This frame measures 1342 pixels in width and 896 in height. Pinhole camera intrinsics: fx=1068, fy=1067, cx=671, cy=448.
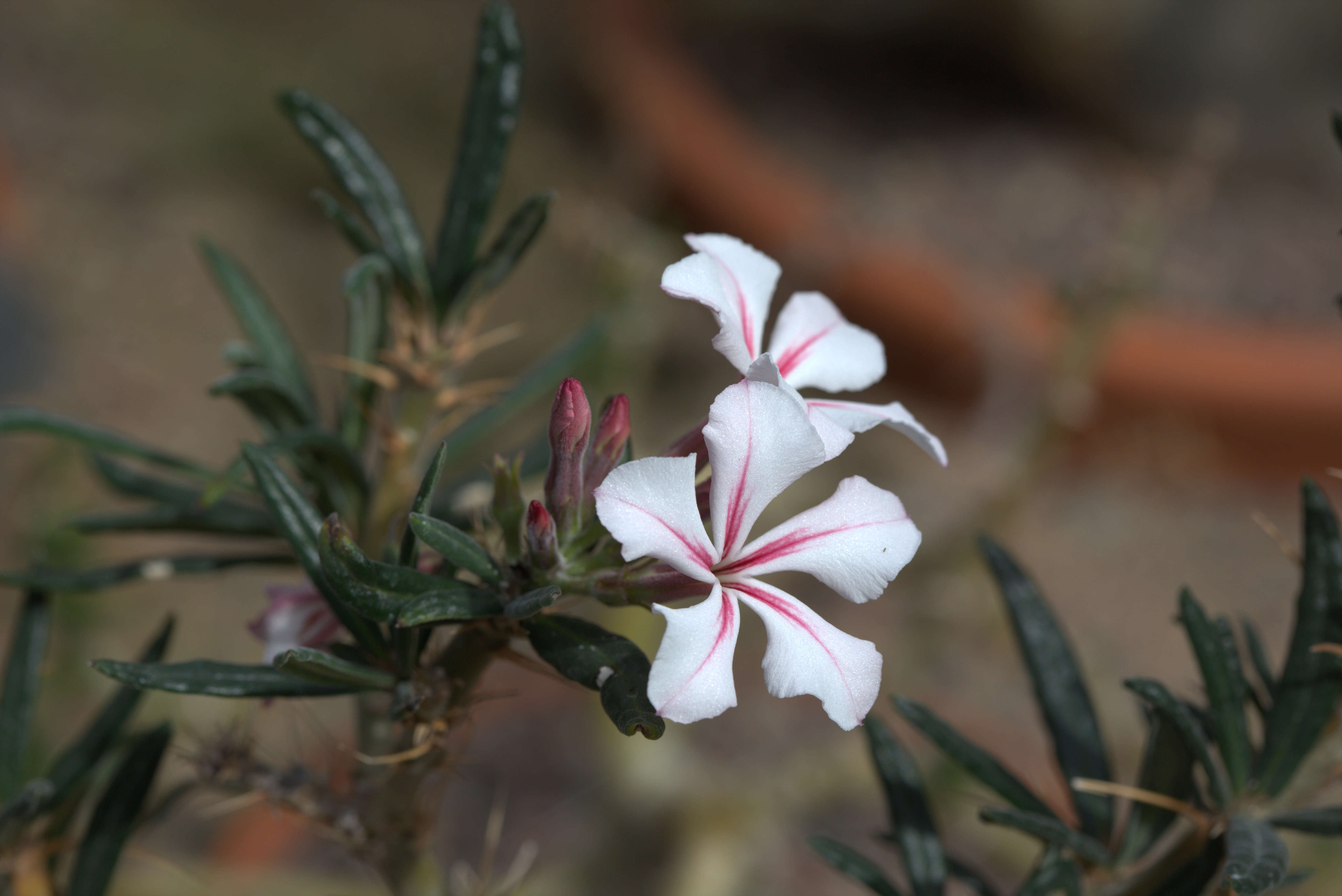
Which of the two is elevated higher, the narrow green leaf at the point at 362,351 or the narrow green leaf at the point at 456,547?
the narrow green leaf at the point at 456,547

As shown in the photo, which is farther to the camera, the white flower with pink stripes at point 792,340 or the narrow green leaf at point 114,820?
the narrow green leaf at point 114,820

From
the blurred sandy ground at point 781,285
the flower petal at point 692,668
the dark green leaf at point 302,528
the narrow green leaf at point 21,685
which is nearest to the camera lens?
the flower petal at point 692,668

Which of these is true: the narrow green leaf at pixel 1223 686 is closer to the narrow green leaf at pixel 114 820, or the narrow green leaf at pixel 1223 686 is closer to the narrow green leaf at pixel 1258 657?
the narrow green leaf at pixel 1258 657

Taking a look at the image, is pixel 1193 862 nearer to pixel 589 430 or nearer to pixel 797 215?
pixel 589 430

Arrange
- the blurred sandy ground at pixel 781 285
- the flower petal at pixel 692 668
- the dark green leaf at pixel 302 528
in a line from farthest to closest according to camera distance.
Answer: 1. the blurred sandy ground at pixel 781 285
2. the dark green leaf at pixel 302 528
3. the flower petal at pixel 692 668

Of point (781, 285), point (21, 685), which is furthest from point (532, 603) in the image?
point (781, 285)

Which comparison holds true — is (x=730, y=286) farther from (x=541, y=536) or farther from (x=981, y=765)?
(x=981, y=765)

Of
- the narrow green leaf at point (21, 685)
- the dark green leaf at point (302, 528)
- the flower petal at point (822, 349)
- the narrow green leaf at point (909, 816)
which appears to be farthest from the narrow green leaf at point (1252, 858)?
the narrow green leaf at point (21, 685)
